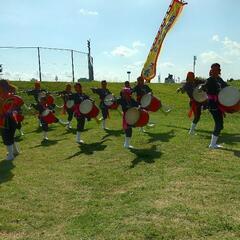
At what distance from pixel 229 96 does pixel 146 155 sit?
2245 mm

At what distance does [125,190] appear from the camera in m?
7.73

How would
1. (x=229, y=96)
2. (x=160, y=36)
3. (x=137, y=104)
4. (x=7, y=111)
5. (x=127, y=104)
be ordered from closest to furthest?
(x=229, y=96)
(x=7, y=111)
(x=127, y=104)
(x=137, y=104)
(x=160, y=36)

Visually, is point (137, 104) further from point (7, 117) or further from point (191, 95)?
point (7, 117)

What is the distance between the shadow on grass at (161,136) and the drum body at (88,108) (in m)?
1.77

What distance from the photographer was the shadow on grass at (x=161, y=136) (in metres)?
12.6

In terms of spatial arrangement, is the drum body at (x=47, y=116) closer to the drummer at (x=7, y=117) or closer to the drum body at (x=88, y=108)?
the drum body at (x=88, y=108)

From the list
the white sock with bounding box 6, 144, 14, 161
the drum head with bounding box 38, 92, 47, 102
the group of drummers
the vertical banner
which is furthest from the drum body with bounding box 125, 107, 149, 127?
the vertical banner

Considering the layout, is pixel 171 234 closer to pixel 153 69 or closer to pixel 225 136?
pixel 225 136

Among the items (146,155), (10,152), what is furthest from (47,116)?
(146,155)

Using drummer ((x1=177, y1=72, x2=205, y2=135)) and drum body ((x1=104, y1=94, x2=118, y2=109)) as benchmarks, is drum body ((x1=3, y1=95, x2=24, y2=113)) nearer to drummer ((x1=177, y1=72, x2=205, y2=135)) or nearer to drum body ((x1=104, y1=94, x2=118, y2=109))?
drum body ((x1=104, y1=94, x2=118, y2=109))

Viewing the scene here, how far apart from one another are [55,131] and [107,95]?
2.47 m

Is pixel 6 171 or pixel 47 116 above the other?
pixel 47 116

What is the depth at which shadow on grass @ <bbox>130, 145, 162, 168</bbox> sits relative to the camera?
9.80 m

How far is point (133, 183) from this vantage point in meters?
8.10
